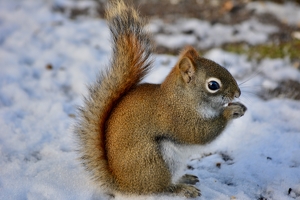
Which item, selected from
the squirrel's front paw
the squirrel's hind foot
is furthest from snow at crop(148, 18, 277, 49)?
the squirrel's hind foot

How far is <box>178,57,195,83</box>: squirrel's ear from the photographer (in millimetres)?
1999

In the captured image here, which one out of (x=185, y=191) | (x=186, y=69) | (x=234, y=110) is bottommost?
(x=185, y=191)

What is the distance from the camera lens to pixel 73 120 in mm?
2855

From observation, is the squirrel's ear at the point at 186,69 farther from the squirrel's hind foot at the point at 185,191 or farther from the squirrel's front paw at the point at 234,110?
the squirrel's hind foot at the point at 185,191

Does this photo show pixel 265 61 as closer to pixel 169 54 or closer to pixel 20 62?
pixel 169 54

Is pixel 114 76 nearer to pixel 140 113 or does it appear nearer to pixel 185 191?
pixel 140 113

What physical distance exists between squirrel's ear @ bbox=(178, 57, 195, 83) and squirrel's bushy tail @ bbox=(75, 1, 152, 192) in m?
0.17

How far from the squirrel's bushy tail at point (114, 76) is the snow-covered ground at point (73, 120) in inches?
9.9

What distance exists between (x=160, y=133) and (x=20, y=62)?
204cm

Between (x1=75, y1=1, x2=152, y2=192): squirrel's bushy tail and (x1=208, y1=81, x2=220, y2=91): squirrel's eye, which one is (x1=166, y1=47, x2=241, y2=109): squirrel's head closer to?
(x1=208, y1=81, x2=220, y2=91): squirrel's eye

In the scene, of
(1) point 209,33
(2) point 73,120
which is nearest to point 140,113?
(2) point 73,120

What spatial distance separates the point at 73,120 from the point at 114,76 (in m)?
0.93

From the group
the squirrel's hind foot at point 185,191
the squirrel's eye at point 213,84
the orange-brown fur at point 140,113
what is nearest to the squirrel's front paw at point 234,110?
the orange-brown fur at point 140,113

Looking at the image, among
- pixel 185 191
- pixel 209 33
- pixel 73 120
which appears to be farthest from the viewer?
pixel 209 33
